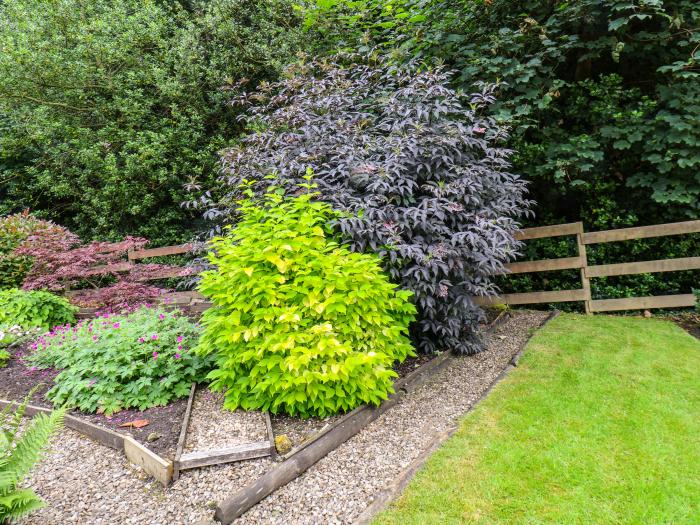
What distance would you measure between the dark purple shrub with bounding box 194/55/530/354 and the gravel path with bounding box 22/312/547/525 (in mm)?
1067

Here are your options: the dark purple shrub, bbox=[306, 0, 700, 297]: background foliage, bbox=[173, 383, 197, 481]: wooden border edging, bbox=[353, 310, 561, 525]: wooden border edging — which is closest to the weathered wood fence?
bbox=[306, 0, 700, 297]: background foliage

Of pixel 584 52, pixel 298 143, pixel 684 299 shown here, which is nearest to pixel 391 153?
pixel 298 143

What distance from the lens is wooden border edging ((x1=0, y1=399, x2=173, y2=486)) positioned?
7.06 feet

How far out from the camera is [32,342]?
431cm

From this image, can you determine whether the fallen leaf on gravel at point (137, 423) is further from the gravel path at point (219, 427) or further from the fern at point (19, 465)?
the fern at point (19, 465)

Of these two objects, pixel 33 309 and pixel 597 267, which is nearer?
pixel 33 309

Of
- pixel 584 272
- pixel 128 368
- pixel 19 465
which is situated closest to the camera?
pixel 19 465

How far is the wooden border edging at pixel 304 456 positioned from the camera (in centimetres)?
193

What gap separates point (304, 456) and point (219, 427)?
0.65m

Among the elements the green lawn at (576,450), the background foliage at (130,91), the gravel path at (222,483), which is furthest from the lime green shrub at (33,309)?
the green lawn at (576,450)

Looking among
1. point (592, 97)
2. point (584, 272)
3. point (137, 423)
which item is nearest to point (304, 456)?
point (137, 423)

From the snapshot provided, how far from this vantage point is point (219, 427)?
2.53 meters

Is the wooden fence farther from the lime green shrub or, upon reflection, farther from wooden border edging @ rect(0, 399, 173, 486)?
the lime green shrub

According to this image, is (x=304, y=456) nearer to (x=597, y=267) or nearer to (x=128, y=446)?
(x=128, y=446)
